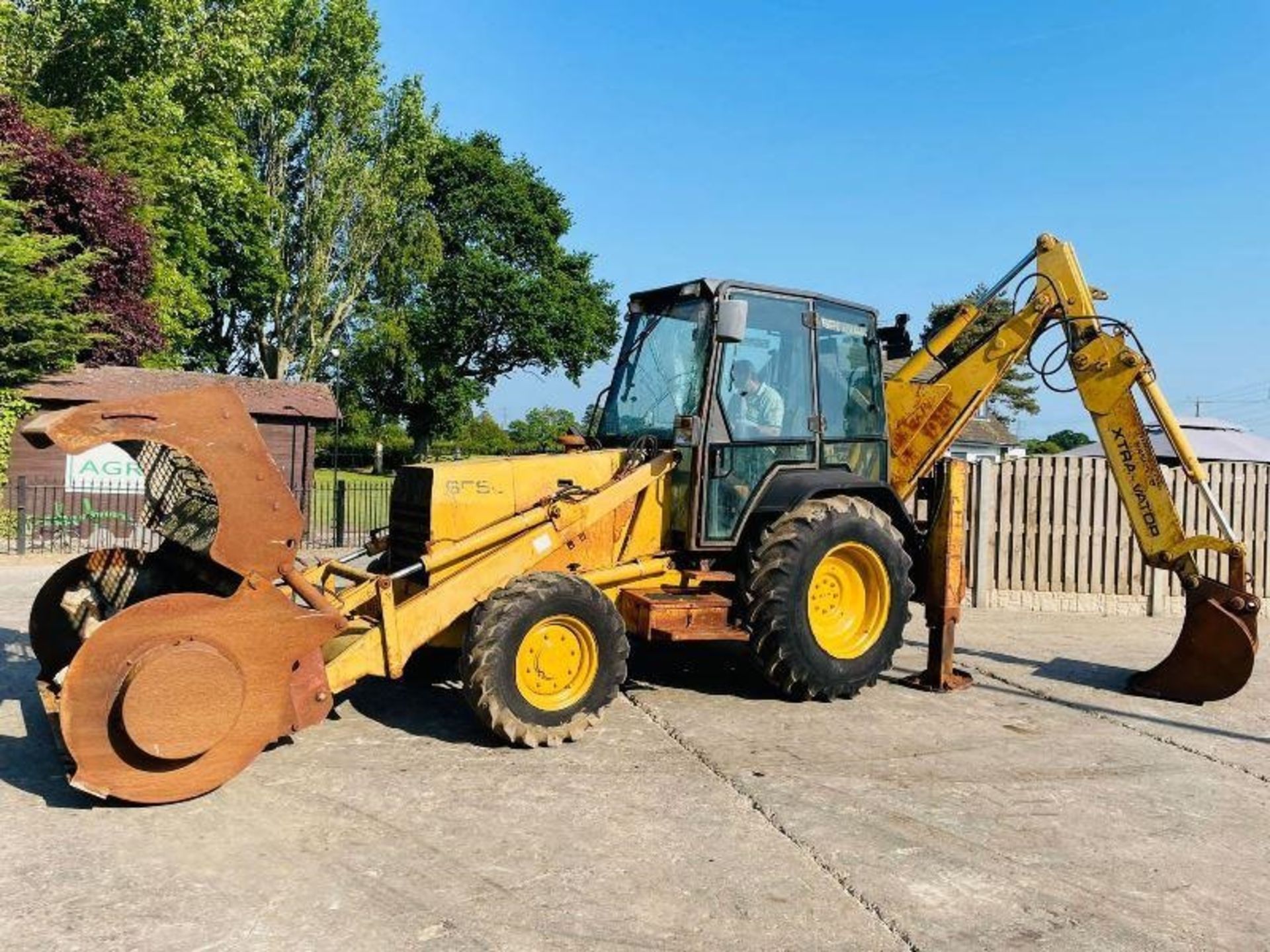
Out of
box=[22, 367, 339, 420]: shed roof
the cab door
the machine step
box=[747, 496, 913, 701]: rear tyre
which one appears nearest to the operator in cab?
the cab door

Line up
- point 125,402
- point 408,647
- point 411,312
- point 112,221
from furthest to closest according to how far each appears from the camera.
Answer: point 411,312 → point 112,221 → point 408,647 → point 125,402

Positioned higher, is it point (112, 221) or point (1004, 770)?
point (112, 221)

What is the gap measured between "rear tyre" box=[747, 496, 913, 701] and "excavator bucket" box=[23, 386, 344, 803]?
2.74 m

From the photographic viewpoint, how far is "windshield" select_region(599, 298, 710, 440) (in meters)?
6.40

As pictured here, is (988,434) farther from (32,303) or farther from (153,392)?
(32,303)

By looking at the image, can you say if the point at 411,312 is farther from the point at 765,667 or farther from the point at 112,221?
the point at 765,667

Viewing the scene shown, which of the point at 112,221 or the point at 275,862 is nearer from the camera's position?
the point at 275,862

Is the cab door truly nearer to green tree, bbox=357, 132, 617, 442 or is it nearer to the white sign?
the white sign

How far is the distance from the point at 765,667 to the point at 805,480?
1276mm

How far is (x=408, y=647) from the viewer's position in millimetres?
5047

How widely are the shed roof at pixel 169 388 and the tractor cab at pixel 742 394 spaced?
9.84 metres

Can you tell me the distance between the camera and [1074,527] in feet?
36.3

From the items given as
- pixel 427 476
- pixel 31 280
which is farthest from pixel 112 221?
pixel 427 476

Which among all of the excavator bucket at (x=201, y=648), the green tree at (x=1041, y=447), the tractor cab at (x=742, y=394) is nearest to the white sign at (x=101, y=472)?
the tractor cab at (x=742, y=394)
